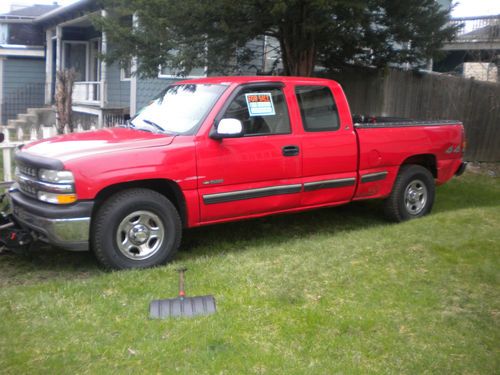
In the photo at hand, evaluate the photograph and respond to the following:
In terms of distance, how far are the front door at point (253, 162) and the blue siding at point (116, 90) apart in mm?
12308

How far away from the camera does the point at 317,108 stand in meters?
A: 6.52

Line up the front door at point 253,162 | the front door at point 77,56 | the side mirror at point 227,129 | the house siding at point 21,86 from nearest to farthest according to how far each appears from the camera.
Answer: the side mirror at point 227,129 < the front door at point 253,162 < the front door at point 77,56 < the house siding at point 21,86

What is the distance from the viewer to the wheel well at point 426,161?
748cm

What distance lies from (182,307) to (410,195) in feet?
13.7

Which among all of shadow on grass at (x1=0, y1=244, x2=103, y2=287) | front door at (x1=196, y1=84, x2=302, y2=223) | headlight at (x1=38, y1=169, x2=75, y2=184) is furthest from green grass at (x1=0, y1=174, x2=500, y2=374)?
headlight at (x1=38, y1=169, x2=75, y2=184)

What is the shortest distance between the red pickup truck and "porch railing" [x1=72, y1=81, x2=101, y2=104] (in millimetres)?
13100

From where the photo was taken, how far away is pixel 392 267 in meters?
5.33

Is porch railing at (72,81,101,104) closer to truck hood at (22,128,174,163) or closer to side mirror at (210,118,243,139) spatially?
truck hood at (22,128,174,163)

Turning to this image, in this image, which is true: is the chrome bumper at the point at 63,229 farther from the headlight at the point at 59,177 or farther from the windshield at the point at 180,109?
the windshield at the point at 180,109

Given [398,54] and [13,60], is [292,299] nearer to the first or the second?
[398,54]

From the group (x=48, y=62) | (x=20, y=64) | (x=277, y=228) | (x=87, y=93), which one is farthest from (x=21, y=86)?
(x=277, y=228)

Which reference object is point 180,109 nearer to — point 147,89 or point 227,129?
point 227,129

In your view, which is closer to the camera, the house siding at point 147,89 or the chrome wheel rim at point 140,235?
the chrome wheel rim at point 140,235

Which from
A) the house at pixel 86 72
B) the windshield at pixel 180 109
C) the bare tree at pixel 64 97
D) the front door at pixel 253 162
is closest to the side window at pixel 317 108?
the front door at pixel 253 162
